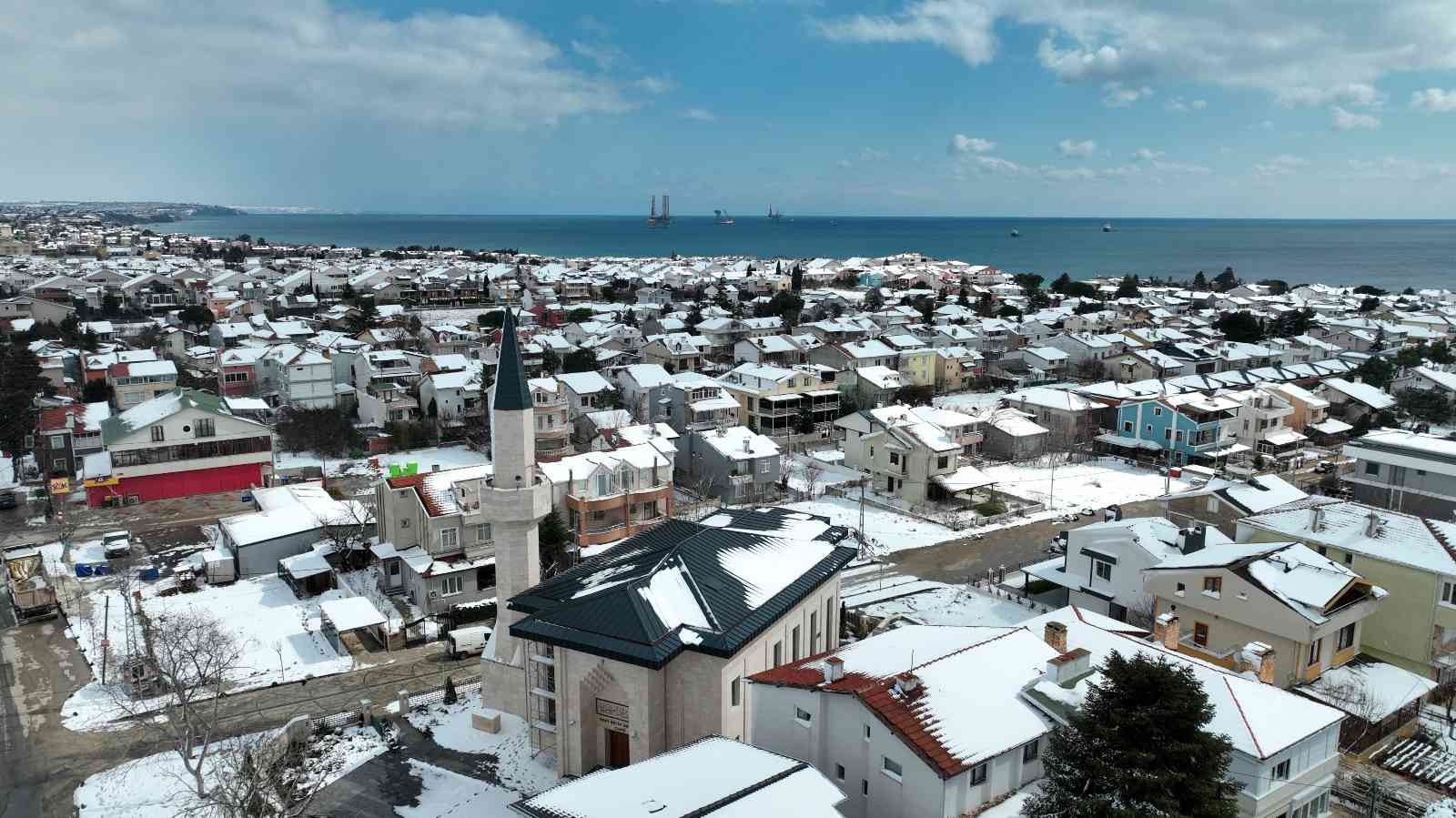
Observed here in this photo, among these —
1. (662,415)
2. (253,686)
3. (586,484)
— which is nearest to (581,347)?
(662,415)

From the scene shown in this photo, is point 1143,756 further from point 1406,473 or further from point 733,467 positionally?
point 1406,473

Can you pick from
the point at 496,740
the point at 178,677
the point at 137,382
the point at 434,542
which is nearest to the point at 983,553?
the point at 434,542

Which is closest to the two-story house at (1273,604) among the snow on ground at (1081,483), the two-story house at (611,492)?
the snow on ground at (1081,483)

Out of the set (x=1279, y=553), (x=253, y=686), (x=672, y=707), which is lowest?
(x=253, y=686)

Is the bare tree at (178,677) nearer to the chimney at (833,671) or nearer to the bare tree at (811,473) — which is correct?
the chimney at (833,671)

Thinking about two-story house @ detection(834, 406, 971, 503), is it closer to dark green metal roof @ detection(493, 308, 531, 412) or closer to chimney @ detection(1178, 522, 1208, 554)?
chimney @ detection(1178, 522, 1208, 554)

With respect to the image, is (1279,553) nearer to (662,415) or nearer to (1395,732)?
(1395,732)
